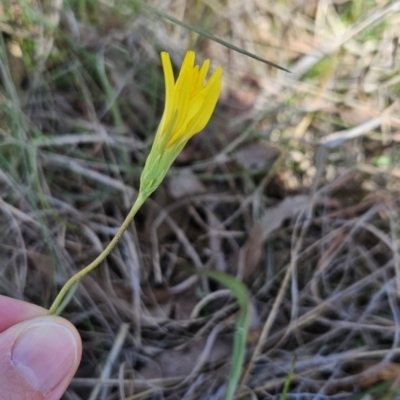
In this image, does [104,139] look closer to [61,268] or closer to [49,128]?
[49,128]

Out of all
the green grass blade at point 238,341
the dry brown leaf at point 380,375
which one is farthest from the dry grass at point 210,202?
the green grass blade at point 238,341

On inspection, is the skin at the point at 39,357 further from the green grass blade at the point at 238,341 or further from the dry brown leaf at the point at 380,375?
the dry brown leaf at the point at 380,375

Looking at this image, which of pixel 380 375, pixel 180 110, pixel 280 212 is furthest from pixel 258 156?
pixel 180 110

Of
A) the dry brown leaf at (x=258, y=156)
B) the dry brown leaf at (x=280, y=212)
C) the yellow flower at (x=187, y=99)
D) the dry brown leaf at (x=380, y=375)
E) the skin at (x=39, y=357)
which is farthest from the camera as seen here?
the dry brown leaf at (x=258, y=156)

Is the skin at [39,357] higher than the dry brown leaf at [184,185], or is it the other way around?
the dry brown leaf at [184,185]

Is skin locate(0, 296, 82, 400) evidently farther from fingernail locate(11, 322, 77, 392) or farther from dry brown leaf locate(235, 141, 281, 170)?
dry brown leaf locate(235, 141, 281, 170)

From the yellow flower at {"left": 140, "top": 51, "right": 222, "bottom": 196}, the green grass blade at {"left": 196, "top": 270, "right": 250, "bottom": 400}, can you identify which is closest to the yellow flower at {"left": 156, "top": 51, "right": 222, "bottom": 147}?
the yellow flower at {"left": 140, "top": 51, "right": 222, "bottom": 196}

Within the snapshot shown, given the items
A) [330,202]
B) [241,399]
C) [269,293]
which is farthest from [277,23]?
[241,399]
